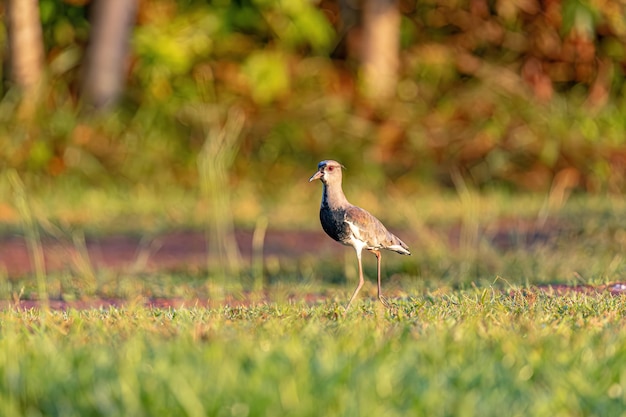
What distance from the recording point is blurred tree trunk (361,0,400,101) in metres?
15.8

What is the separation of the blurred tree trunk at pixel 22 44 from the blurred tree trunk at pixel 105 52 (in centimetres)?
55

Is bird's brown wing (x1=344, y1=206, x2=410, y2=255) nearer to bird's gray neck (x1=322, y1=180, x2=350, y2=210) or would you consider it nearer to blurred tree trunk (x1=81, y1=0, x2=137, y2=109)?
bird's gray neck (x1=322, y1=180, x2=350, y2=210)

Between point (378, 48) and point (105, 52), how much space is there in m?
3.12

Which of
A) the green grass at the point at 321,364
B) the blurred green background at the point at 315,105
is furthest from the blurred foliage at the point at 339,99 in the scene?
the green grass at the point at 321,364

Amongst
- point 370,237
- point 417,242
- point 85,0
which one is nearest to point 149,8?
point 85,0

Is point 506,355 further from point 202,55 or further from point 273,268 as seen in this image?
point 202,55

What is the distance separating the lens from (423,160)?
14961mm

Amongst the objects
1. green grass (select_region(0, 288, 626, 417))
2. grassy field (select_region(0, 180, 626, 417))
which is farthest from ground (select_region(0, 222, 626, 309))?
green grass (select_region(0, 288, 626, 417))

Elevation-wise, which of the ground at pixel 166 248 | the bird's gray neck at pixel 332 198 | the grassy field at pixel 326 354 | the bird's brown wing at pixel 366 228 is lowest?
the ground at pixel 166 248

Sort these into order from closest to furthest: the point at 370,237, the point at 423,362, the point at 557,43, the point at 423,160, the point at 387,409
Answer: the point at 387,409 < the point at 423,362 < the point at 370,237 < the point at 423,160 < the point at 557,43

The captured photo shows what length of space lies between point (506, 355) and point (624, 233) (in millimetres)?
5588

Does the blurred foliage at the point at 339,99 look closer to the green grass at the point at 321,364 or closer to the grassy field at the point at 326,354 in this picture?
the grassy field at the point at 326,354

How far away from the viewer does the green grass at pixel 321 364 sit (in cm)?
396

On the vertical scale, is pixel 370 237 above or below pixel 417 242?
above
